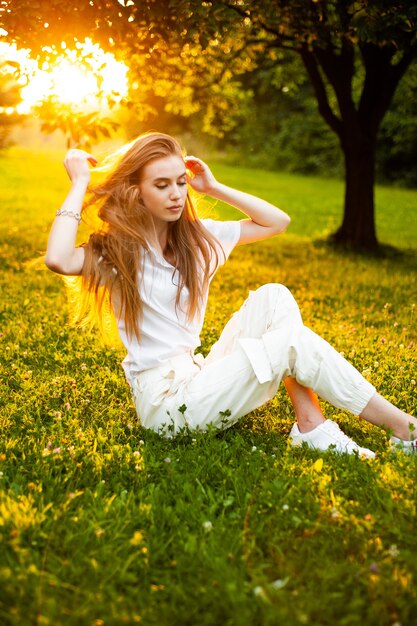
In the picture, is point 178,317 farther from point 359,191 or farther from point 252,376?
point 359,191

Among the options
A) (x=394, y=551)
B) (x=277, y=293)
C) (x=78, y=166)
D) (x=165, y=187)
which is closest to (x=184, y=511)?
(x=394, y=551)

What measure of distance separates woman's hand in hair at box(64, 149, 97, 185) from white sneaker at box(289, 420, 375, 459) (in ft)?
6.95

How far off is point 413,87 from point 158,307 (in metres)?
12.7

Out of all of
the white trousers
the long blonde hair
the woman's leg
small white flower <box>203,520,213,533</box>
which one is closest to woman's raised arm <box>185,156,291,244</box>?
the long blonde hair

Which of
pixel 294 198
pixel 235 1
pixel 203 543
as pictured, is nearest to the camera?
pixel 203 543

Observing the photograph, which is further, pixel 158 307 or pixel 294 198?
pixel 294 198

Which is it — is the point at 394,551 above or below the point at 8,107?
below

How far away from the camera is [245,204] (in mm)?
4906

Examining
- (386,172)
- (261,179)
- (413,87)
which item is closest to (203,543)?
(413,87)

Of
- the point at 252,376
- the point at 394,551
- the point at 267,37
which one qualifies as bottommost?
the point at 394,551

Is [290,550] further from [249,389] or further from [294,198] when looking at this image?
[294,198]

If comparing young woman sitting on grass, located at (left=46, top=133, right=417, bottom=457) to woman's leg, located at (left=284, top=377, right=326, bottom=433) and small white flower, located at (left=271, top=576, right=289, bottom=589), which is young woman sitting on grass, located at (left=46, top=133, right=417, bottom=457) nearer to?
woman's leg, located at (left=284, top=377, right=326, bottom=433)

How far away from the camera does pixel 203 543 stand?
3.24 metres

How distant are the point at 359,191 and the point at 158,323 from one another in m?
9.08
